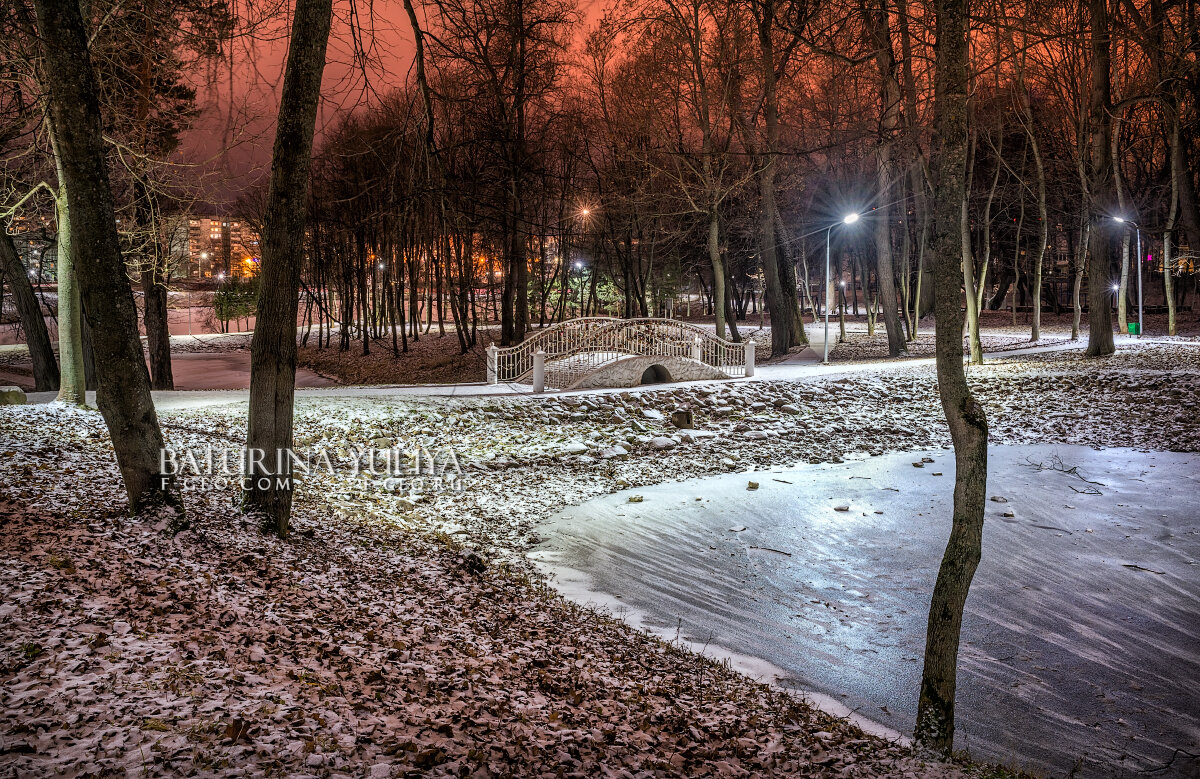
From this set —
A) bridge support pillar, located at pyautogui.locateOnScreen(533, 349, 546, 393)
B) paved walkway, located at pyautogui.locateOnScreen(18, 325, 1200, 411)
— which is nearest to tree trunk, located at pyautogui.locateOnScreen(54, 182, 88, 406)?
paved walkway, located at pyautogui.locateOnScreen(18, 325, 1200, 411)

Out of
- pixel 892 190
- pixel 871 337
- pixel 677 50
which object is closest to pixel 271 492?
pixel 677 50

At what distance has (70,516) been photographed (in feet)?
20.6

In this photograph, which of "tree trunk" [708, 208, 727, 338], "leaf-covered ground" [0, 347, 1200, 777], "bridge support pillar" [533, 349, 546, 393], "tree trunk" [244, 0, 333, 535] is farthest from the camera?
"tree trunk" [708, 208, 727, 338]

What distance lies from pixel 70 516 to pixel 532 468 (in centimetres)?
741

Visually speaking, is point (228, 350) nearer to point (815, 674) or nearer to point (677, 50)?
point (677, 50)

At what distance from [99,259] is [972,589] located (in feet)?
28.5

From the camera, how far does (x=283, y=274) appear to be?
667 centimetres

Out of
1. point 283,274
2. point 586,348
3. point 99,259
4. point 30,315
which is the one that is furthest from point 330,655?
point 30,315

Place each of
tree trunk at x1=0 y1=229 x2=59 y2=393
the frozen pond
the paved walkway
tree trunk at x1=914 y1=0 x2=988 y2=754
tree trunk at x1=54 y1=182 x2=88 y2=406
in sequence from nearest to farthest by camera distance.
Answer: tree trunk at x1=914 y1=0 x2=988 y2=754, the frozen pond, tree trunk at x1=54 y1=182 x2=88 y2=406, the paved walkway, tree trunk at x1=0 y1=229 x2=59 y2=393

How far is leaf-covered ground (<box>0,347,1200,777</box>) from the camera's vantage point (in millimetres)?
3309

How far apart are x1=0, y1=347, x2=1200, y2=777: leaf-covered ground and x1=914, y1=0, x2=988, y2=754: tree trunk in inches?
36.5

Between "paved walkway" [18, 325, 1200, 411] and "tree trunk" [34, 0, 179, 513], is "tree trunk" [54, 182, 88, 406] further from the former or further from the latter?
"tree trunk" [34, 0, 179, 513]

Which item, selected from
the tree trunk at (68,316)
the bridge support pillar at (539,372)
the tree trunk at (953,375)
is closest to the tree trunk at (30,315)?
the tree trunk at (68,316)

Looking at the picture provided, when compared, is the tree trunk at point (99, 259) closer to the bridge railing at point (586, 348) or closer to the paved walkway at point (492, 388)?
the paved walkway at point (492, 388)
